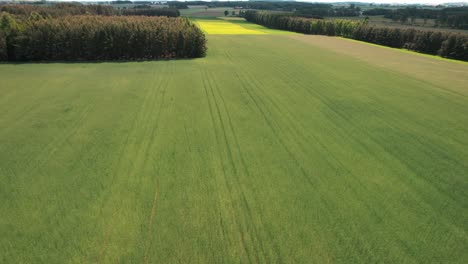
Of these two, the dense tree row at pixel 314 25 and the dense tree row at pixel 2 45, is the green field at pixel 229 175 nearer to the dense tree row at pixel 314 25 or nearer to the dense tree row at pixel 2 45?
the dense tree row at pixel 2 45

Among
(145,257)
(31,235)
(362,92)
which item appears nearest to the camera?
(145,257)

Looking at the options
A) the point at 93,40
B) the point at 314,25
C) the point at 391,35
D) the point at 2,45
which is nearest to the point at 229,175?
the point at 93,40

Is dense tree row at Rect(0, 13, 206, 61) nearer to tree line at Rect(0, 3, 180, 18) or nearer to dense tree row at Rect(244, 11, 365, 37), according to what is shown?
tree line at Rect(0, 3, 180, 18)

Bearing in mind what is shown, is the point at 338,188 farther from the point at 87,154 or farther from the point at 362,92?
the point at 362,92

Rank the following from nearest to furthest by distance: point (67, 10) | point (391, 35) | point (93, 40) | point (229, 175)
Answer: point (229, 175) → point (93, 40) → point (391, 35) → point (67, 10)

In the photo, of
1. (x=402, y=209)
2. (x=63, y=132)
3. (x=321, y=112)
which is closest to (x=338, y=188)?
(x=402, y=209)

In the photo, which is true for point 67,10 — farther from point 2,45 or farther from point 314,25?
point 314,25
